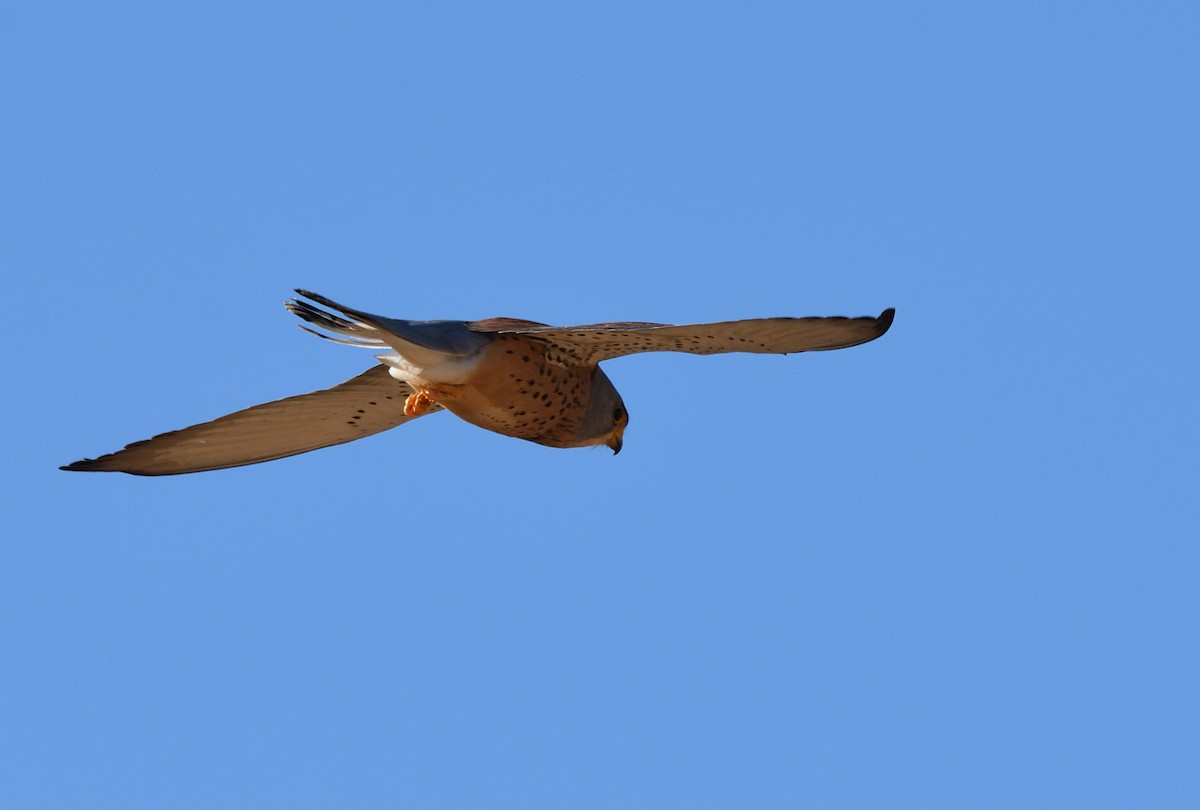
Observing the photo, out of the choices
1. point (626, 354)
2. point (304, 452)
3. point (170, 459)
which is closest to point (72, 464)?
point (170, 459)

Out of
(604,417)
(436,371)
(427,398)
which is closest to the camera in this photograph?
(436,371)

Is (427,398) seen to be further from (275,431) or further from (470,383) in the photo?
(275,431)

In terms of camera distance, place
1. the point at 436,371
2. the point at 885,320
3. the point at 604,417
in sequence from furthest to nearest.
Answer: the point at 604,417 < the point at 436,371 < the point at 885,320

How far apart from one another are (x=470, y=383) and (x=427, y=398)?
→ 17.8 inches

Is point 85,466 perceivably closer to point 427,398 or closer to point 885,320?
point 427,398

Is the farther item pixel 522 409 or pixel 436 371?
pixel 522 409

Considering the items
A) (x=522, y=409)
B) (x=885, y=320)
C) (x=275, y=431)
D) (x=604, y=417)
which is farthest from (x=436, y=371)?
(x=885, y=320)

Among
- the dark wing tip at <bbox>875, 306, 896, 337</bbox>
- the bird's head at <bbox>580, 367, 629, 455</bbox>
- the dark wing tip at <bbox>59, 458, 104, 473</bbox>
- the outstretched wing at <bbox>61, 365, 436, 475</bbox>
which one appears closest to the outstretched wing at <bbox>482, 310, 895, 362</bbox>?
the dark wing tip at <bbox>875, 306, 896, 337</bbox>

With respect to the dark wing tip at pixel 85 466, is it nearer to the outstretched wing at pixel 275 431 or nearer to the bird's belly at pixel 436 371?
the outstretched wing at pixel 275 431

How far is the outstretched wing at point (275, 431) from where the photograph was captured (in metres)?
10.2

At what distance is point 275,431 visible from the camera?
34.8ft

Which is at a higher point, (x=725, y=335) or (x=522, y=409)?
(x=725, y=335)

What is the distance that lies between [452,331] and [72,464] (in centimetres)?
244

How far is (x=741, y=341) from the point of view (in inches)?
348
